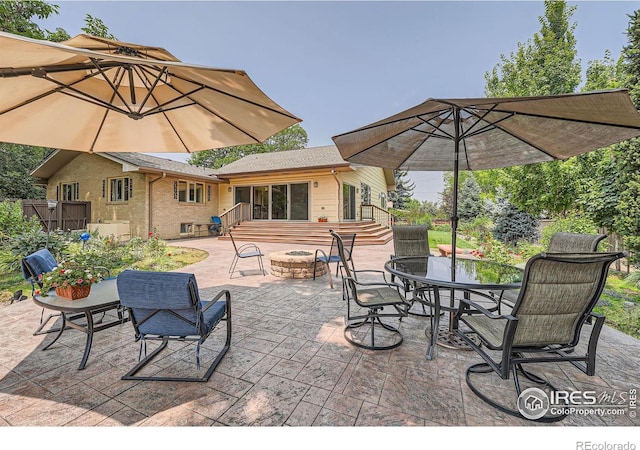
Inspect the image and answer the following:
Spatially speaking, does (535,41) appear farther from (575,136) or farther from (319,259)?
(319,259)

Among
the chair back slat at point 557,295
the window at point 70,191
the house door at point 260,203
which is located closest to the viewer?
the chair back slat at point 557,295

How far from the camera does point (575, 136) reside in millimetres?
2809

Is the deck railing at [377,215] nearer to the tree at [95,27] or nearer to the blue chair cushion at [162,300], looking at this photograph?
the tree at [95,27]

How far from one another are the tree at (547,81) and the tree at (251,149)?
23523mm

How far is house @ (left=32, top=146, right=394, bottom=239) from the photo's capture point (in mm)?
11984

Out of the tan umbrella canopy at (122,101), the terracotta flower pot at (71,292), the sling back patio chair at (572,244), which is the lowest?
the terracotta flower pot at (71,292)

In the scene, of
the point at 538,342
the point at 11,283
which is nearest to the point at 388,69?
the point at 538,342

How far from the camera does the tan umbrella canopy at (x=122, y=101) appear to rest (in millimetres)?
2406

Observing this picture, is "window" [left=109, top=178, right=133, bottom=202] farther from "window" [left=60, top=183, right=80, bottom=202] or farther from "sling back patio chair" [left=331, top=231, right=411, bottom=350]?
"sling back patio chair" [left=331, top=231, right=411, bottom=350]

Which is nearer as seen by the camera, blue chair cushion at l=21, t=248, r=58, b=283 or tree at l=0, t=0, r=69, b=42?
blue chair cushion at l=21, t=248, r=58, b=283

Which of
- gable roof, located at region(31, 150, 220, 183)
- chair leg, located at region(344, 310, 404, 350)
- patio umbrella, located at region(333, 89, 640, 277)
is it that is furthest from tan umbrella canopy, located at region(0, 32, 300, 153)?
gable roof, located at region(31, 150, 220, 183)

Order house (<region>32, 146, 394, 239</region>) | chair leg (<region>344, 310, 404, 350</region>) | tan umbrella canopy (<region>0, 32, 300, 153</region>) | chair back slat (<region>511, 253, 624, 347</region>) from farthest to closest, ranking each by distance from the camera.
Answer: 1. house (<region>32, 146, 394, 239</region>)
2. chair leg (<region>344, 310, 404, 350</region>)
3. tan umbrella canopy (<region>0, 32, 300, 153</region>)
4. chair back slat (<region>511, 253, 624, 347</region>)

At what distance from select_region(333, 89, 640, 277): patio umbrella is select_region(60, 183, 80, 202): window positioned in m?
16.8

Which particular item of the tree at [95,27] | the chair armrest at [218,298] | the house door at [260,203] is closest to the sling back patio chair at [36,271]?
the chair armrest at [218,298]
